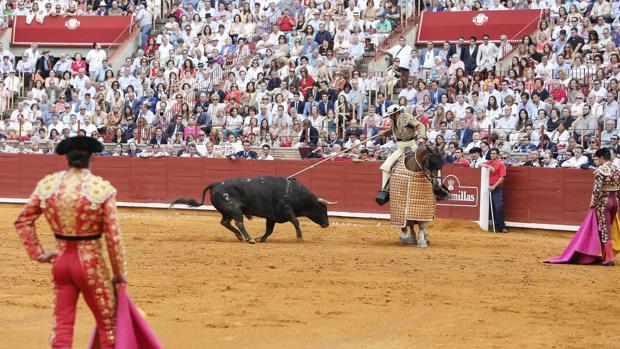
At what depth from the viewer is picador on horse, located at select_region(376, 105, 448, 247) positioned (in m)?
12.6

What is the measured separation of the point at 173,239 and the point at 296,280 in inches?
162

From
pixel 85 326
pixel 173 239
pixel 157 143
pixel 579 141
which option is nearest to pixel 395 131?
pixel 173 239

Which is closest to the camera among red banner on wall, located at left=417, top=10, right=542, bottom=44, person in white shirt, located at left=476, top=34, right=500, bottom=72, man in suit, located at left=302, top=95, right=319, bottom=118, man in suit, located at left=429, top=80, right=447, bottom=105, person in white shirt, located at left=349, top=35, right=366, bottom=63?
man in suit, located at left=429, top=80, right=447, bottom=105

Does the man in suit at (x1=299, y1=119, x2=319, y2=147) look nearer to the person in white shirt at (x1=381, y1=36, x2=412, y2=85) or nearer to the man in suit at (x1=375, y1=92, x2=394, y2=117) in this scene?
the man in suit at (x1=375, y1=92, x2=394, y2=117)

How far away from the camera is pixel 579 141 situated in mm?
15766

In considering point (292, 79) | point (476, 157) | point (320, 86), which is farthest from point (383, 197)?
point (292, 79)

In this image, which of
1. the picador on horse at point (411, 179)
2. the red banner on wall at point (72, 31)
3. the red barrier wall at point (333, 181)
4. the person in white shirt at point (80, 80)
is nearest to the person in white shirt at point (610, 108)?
the red barrier wall at point (333, 181)

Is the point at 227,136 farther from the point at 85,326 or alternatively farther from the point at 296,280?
the point at 85,326

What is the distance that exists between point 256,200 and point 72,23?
13740 mm

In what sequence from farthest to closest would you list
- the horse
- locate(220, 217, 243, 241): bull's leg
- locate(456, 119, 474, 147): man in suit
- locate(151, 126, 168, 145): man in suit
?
1. locate(151, 126, 168, 145): man in suit
2. locate(456, 119, 474, 147): man in suit
3. locate(220, 217, 243, 241): bull's leg
4. the horse

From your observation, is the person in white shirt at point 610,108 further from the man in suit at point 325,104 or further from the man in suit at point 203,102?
the man in suit at point 203,102

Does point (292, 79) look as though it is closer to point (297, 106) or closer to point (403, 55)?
point (297, 106)

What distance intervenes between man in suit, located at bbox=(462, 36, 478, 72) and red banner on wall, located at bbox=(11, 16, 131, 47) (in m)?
8.61

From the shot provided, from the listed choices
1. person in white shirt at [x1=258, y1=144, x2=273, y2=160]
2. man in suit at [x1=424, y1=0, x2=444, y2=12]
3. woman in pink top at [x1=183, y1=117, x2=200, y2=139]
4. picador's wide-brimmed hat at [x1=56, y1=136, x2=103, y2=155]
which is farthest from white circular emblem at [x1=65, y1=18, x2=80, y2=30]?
picador's wide-brimmed hat at [x1=56, y1=136, x2=103, y2=155]
